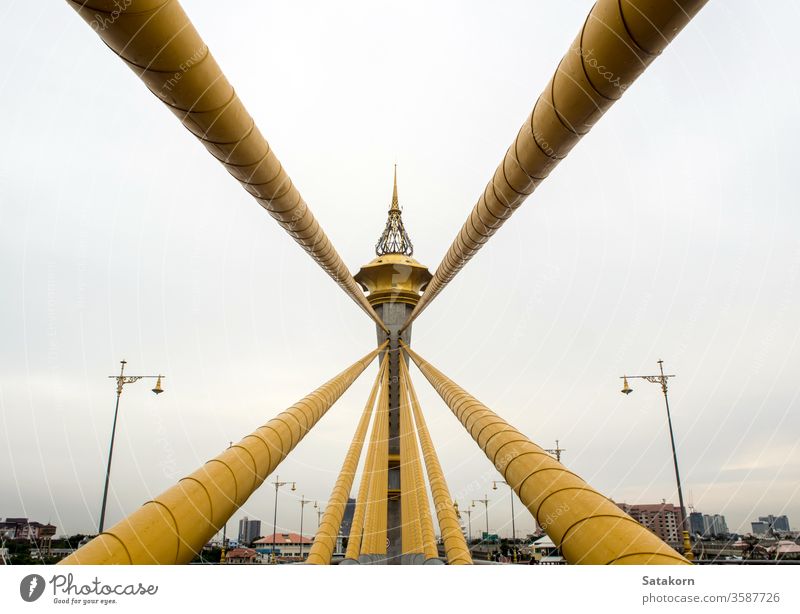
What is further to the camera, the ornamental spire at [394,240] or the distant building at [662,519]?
the distant building at [662,519]

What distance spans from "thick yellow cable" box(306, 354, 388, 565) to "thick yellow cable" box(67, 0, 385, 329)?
3840 mm

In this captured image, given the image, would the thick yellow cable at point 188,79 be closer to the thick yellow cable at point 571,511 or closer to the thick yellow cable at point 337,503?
the thick yellow cable at point 571,511

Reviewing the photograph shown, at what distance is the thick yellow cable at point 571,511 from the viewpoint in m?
2.06

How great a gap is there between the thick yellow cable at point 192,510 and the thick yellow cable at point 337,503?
239cm

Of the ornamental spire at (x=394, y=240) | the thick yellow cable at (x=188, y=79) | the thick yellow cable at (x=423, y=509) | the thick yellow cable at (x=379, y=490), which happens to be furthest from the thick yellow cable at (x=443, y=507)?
the ornamental spire at (x=394, y=240)

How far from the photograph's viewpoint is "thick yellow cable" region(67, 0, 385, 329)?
197 cm

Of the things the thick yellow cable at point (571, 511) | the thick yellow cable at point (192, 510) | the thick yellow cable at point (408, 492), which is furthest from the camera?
the thick yellow cable at point (408, 492)

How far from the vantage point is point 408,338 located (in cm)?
1323

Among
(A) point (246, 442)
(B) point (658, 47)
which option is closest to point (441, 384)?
(A) point (246, 442)

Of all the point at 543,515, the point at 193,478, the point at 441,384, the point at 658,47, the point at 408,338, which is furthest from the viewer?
the point at 408,338

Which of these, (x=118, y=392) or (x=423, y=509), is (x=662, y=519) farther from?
(x=118, y=392)
